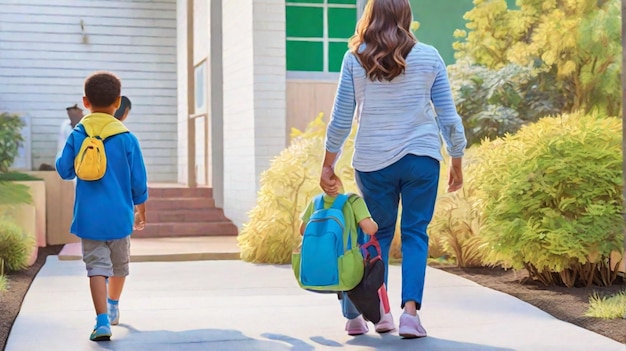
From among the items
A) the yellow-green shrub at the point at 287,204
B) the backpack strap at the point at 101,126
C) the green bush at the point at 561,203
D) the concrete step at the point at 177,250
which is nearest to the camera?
the backpack strap at the point at 101,126

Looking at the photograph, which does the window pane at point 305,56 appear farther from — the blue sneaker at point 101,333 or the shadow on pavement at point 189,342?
the blue sneaker at point 101,333

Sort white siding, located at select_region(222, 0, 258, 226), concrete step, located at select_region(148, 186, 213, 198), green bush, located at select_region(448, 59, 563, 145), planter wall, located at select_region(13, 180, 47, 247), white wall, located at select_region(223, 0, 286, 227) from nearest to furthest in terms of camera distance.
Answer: planter wall, located at select_region(13, 180, 47, 247), green bush, located at select_region(448, 59, 563, 145), white wall, located at select_region(223, 0, 286, 227), white siding, located at select_region(222, 0, 258, 226), concrete step, located at select_region(148, 186, 213, 198)

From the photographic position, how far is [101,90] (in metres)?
4.43

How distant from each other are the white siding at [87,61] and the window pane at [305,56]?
4761mm

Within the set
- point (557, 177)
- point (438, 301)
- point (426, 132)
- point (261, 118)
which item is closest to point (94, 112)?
point (426, 132)

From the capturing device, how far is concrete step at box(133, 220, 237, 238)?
10.5 metres

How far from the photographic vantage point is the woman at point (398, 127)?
4078mm

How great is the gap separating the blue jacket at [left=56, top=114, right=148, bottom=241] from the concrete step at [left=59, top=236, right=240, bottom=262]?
152 inches

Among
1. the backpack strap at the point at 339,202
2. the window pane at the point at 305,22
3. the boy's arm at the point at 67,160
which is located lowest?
the backpack strap at the point at 339,202

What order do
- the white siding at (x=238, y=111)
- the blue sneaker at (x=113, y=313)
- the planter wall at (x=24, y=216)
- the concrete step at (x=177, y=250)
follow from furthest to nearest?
the white siding at (x=238, y=111) → the planter wall at (x=24, y=216) → the concrete step at (x=177, y=250) → the blue sneaker at (x=113, y=313)

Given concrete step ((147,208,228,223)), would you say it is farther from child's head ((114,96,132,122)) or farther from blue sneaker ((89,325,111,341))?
blue sneaker ((89,325,111,341))

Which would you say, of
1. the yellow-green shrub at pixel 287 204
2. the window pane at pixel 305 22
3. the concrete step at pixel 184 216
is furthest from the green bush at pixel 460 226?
the concrete step at pixel 184 216

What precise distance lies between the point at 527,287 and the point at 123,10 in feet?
32.5

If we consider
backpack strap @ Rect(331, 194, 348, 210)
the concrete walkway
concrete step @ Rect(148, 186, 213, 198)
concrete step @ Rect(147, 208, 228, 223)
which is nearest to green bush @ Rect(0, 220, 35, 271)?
the concrete walkway
